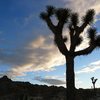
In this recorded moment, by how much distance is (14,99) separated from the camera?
107ft

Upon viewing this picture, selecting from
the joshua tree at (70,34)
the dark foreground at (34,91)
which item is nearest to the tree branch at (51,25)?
the joshua tree at (70,34)

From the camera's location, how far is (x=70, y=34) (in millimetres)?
19500

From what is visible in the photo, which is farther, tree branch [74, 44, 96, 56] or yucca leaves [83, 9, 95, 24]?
yucca leaves [83, 9, 95, 24]

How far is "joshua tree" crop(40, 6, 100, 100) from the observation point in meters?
18.5

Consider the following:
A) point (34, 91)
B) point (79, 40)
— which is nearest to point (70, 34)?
point (79, 40)

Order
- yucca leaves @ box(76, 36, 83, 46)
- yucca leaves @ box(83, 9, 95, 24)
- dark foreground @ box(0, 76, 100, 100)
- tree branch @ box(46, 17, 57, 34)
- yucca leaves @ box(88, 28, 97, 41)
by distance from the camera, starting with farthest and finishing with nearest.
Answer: dark foreground @ box(0, 76, 100, 100)
yucca leaves @ box(76, 36, 83, 46)
tree branch @ box(46, 17, 57, 34)
yucca leaves @ box(83, 9, 95, 24)
yucca leaves @ box(88, 28, 97, 41)

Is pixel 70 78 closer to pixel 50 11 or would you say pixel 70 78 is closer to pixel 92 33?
pixel 92 33

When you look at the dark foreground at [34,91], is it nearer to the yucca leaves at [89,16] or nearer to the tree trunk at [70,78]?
the tree trunk at [70,78]

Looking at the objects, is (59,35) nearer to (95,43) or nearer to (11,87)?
(95,43)

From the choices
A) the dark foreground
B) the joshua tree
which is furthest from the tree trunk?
the dark foreground

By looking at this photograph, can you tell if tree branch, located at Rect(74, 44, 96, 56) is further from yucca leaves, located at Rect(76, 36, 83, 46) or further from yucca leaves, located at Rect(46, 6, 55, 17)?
yucca leaves, located at Rect(46, 6, 55, 17)

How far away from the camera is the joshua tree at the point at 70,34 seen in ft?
60.5

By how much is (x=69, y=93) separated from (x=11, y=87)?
2330 centimetres

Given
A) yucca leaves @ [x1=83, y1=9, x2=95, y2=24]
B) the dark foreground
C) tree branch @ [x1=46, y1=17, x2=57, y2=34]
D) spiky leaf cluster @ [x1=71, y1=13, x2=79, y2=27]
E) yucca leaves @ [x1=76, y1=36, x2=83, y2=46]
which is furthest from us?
the dark foreground
